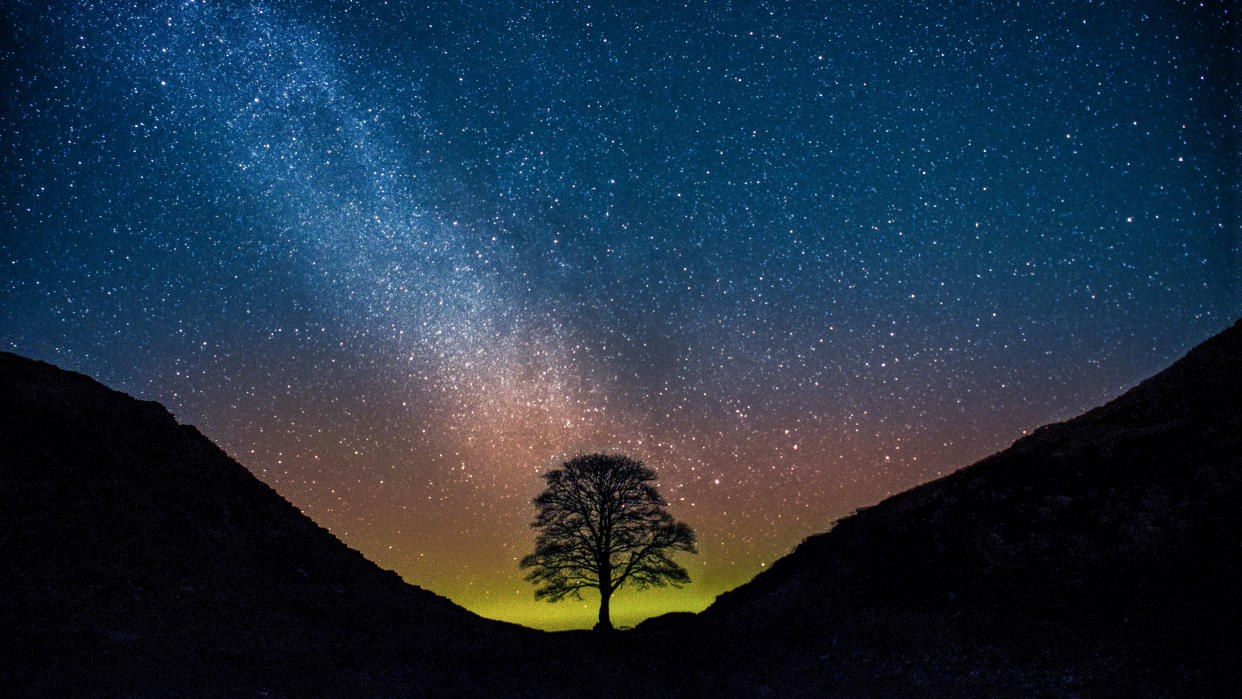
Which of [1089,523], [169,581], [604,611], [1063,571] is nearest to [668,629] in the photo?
[604,611]

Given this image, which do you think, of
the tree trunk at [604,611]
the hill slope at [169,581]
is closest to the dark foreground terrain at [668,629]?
the hill slope at [169,581]

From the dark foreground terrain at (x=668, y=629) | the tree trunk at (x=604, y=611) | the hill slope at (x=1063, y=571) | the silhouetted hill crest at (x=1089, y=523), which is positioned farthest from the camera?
the tree trunk at (x=604, y=611)

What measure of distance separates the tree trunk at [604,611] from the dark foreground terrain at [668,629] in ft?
8.33

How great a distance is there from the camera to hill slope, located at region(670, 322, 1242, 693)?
13.6 metres

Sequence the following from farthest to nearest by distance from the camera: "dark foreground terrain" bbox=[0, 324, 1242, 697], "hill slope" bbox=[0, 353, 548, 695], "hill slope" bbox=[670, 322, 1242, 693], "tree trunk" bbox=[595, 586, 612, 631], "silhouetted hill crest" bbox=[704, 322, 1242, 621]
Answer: "tree trunk" bbox=[595, 586, 612, 631] < "silhouetted hill crest" bbox=[704, 322, 1242, 621] < "hill slope" bbox=[670, 322, 1242, 693] < "dark foreground terrain" bbox=[0, 324, 1242, 697] < "hill slope" bbox=[0, 353, 548, 695]

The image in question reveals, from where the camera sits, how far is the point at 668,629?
26062 mm

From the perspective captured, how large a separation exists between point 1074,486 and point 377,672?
886 inches

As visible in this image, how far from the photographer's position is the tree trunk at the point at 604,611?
2606cm

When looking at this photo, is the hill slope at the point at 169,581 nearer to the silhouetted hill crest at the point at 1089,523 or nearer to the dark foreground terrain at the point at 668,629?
the dark foreground terrain at the point at 668,629

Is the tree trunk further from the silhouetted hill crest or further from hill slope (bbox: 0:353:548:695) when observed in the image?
hill slope (bbox: 0:353:548:695)

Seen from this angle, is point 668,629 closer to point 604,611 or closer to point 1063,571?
point 604,611

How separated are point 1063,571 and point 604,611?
17.4 meters

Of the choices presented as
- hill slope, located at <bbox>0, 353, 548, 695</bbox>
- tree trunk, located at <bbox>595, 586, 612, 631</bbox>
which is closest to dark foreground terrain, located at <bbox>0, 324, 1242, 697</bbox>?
hill slope, located at <bbox>0, 353, 548, 695</bbox>

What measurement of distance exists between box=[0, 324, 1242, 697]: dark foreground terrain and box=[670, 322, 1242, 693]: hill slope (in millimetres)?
79
